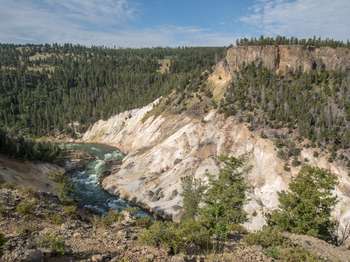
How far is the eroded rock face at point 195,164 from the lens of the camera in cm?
5781

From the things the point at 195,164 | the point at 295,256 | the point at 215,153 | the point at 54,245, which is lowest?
the point at 195,164

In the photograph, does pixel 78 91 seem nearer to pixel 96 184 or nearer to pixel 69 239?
pixel 96 184

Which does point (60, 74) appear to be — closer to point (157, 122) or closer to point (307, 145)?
point (157, 122)

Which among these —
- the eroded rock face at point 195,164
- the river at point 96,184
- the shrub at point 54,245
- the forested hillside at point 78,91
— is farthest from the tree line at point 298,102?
the shrub at point 54,245

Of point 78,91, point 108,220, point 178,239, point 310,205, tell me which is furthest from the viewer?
point 78,91

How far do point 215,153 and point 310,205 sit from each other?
45066 mm

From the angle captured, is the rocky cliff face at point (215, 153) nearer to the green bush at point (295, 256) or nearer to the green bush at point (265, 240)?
the green bush at point (265, 240)

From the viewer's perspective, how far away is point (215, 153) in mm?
71000

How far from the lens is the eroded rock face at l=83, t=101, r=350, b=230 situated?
57812 mm

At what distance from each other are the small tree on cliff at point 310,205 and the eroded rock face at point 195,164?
24.9m

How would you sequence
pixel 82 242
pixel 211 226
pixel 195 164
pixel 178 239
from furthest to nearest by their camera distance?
pixel 195 164
pixel 211 226
pixel 82 242
pixel 178 239

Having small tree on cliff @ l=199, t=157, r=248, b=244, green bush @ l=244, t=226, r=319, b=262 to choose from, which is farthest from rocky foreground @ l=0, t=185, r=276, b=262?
small tree on cliff @ l=199, t=157, r=248, b=244

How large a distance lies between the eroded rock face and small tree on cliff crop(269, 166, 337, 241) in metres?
24.9

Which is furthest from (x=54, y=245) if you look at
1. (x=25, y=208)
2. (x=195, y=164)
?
(x=195, y=164)
